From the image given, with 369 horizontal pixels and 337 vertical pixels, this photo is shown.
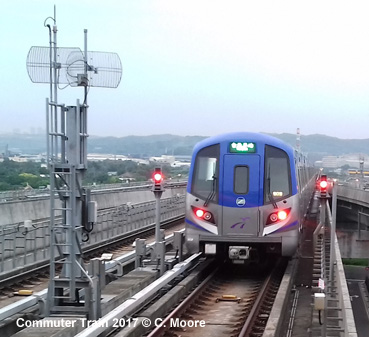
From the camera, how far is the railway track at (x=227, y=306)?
34.6 feet

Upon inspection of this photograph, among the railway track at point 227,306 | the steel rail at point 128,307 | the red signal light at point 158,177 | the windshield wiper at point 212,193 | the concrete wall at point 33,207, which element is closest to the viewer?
the steel rail at point 128,307

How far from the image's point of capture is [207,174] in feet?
48.9

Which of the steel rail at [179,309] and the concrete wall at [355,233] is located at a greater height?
the steel rail at [179,309]

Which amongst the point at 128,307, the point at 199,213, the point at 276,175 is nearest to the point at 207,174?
the point at 199,213

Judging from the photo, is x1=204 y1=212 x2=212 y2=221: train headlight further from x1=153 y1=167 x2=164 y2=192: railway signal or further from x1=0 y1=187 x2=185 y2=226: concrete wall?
x1=0 y1=187 x2=185 y2=226: concrete wall

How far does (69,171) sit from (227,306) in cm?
456

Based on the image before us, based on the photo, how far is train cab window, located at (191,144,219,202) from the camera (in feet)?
48.4

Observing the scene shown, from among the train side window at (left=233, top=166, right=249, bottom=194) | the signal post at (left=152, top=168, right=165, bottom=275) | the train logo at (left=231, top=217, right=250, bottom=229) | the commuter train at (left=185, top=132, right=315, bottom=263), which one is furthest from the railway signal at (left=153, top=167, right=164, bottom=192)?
the train logo at (left=231, top=217, right=250, bottom=229)

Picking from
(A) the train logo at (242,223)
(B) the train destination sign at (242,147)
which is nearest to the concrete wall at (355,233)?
Answer: (B) the train destination sign at (242,147)

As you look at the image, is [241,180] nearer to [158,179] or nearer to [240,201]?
[240,201]

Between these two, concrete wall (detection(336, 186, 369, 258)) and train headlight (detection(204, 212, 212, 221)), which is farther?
concrete wall (detection(336, 186, 369, 258))

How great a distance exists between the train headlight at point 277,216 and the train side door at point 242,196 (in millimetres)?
298

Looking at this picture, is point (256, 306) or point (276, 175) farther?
point (276, 175)

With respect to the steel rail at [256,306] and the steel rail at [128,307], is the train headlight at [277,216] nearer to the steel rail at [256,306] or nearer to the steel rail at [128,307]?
the steel rail at [256,306]
